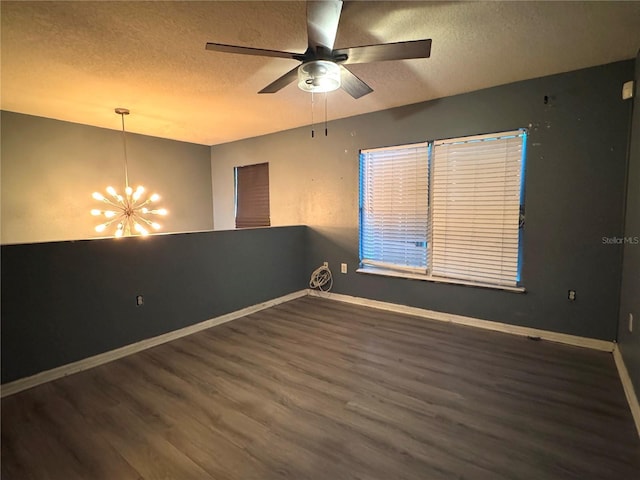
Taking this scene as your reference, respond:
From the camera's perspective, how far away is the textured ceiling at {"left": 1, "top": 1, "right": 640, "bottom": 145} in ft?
6.21

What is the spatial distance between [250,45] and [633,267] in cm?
324

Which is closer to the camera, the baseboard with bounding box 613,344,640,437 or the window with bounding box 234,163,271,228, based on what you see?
the baseboard with bounding box 613,344,640,437

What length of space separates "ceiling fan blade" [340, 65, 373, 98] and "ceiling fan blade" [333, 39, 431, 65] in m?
0.18

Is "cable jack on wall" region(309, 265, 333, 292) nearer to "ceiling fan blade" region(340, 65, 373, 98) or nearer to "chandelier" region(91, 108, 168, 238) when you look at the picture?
"chandelier" region(91, 108, 168, 238)

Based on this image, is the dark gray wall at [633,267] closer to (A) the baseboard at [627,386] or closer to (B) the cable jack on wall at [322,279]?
(A) the baseboard at [627,386]

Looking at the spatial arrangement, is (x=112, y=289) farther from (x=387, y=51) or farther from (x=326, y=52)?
(x=387, y=51)

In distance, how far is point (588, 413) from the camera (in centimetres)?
193

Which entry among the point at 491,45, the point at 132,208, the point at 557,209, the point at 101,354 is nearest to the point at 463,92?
the point at 491,45

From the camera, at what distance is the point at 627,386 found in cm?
213

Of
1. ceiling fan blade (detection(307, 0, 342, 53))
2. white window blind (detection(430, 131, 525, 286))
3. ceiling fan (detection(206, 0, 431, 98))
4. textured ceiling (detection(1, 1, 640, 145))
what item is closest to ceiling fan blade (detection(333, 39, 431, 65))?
ceiling fan (detection(206, 0, 431, 98))

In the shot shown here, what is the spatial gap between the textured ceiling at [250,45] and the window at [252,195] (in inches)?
66.3

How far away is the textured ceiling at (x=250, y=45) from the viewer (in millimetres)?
1893

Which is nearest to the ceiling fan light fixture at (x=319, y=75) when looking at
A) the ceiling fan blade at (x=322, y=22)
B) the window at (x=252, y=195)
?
the ceiling fan blade at (x=322, y=22)

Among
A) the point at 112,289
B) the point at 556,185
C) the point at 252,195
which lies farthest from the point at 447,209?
the point at 112,289
